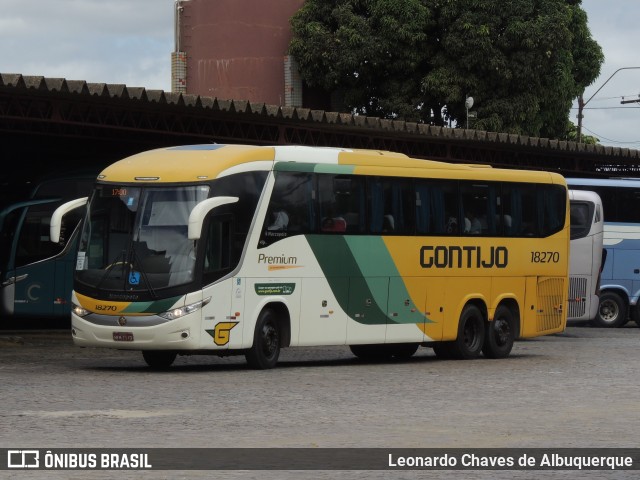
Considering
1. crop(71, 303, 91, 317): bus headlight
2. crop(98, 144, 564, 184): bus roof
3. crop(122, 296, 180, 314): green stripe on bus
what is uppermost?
crop(98, 144, 564, 184): bus roof

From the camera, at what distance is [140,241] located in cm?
2084

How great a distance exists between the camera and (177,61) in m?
65.3

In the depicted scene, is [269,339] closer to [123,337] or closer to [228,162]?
[123,337]

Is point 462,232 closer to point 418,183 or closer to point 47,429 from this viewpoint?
point 418,183

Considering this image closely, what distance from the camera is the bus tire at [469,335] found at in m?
25.7

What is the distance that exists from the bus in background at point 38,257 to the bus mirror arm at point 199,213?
1192 centimetres

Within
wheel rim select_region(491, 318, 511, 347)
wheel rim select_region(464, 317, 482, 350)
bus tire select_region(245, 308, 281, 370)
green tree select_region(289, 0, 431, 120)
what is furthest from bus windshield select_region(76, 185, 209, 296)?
green tree select_region(289, 0, 431, 120)

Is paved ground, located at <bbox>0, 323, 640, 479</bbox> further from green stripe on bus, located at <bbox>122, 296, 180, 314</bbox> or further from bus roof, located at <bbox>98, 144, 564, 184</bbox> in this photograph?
bus roof, located at <bbox>98, 144, 564, 184</bbox>

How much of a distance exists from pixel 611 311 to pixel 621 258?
4.98 ft

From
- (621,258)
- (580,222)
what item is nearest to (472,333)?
(580,222)

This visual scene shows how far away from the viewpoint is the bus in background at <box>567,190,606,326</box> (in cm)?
3572

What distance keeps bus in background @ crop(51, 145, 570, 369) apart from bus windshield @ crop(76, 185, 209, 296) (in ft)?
0.07

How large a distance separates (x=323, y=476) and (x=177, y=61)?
5570cm

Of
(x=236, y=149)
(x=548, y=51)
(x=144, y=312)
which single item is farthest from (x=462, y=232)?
(x=548, y=51)
